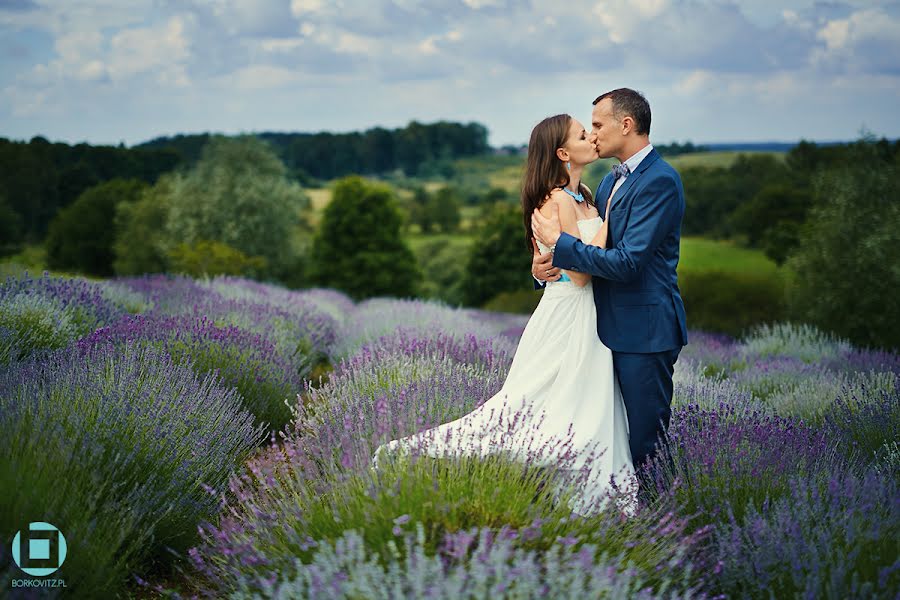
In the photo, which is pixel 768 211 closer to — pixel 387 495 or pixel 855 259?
pixel 855 259

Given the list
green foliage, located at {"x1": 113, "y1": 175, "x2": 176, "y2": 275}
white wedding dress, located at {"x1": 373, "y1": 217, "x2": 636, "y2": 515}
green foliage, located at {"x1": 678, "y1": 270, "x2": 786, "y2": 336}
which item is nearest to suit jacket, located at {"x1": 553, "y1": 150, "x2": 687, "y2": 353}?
white wedding dress, located at {"x1": 373, "y1": 217, "x2": 636, "y2": 515}

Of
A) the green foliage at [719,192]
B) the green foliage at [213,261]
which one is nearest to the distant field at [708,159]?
the green foliage at [719,192]

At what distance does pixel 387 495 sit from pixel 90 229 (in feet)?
118

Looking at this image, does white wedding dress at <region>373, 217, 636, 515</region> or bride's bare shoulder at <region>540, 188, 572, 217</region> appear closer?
white wedding dress at <region>373, 217, 636, 515</region>

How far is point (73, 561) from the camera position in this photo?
258 centimetres

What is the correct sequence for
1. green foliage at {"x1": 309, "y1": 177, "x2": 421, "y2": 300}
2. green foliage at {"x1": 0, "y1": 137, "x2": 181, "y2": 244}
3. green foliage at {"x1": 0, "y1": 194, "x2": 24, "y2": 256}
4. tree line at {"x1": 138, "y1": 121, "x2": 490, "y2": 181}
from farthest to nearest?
tree line at {"x1": 138, "y1": 121, "x2": 490, "y2": 181}, green foliage at {"x1": 309, "y1": 177, "x2": 421, "y2": 300}, green foliage at {"x1": 0, "y1": 137, "x2": 181, "y2": 244}, green foliage at {"x1": 0, "y1": 194, "x2": 24, "y2": 256}

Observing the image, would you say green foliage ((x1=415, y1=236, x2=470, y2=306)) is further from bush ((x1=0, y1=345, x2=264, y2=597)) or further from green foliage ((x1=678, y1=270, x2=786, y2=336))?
bush ((x1=0, y1=345, x2=264, y2=597))

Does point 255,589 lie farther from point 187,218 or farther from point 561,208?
point 187,218

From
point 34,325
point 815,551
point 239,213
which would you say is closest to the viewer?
point 815,551

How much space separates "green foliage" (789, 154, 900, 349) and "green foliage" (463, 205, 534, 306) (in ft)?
69.5

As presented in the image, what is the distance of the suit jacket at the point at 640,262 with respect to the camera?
10.2ft

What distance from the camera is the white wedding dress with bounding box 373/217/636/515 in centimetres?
306

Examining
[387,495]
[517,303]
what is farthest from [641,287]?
[517,303]

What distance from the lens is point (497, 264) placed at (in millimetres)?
36844
